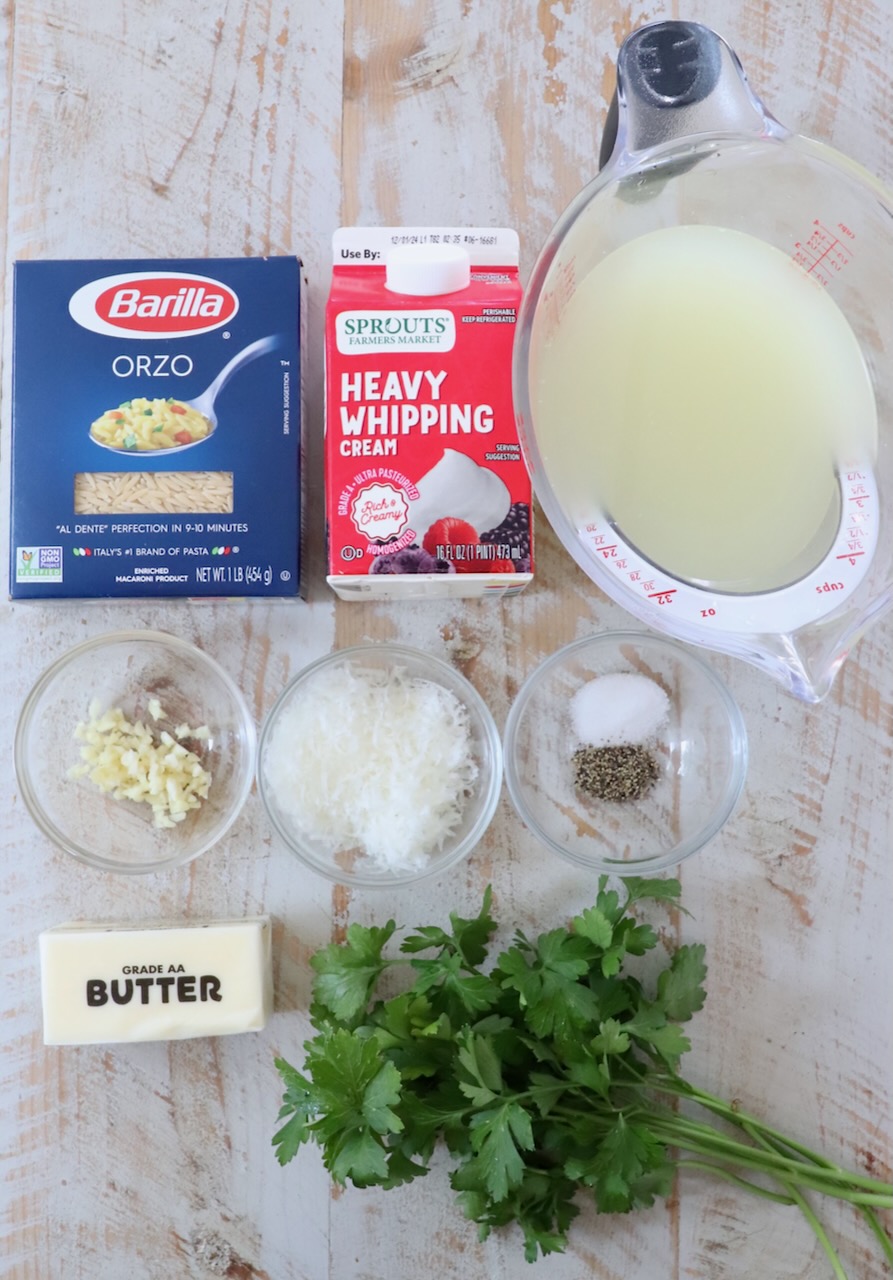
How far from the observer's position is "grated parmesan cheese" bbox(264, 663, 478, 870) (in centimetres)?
109

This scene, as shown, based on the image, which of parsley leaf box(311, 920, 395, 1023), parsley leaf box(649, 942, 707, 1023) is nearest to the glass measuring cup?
parsley leaf box(649, 942, 707, 1023)

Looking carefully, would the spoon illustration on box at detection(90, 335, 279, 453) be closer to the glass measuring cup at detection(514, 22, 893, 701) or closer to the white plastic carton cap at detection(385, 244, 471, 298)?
the white plastic carton cap at detection(385, 244, 471, 298)

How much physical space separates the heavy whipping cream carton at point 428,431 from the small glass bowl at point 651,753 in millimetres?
205

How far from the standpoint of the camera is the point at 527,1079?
109 cm

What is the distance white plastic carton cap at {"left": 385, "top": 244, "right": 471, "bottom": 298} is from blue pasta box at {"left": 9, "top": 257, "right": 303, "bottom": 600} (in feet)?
0.38

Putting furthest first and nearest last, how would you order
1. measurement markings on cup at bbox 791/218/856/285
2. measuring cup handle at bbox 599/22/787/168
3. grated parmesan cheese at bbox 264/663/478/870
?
grated parmesan cheese at bbox 264/663/478/870
measurement markings on cup at bbox 791/218/856/285
measuring cup handle at bbox 599/22/787/168

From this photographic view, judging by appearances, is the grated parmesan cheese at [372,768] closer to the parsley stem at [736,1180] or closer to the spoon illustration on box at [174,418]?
the spoon illustration on box at [174,418]

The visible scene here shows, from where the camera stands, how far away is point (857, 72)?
1179 mm

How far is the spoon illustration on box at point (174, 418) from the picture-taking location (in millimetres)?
1054

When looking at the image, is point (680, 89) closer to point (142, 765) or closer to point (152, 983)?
point (142, 765)

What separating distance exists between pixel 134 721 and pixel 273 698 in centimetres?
17

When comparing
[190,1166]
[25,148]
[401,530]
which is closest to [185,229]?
[25,148]

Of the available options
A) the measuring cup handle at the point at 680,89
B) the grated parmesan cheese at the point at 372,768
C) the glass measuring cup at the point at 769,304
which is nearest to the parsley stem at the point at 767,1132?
the grated parmesan cheese at the point at 372,768

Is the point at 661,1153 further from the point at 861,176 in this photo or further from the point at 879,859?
the point at 861,176
